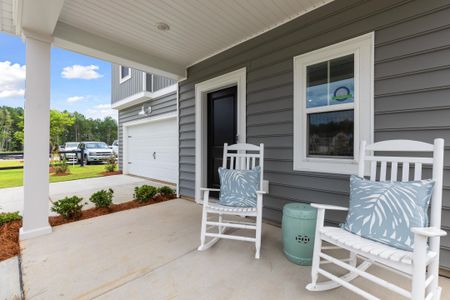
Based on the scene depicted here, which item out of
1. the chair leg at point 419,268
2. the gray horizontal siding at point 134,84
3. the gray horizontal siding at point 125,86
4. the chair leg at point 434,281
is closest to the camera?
the chair leg at point 419,268

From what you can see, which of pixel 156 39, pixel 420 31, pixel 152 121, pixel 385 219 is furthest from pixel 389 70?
pixel 152 121

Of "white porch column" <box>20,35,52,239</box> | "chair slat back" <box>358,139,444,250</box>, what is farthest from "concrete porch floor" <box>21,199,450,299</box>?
"chair slat back" <box>358,139,444,250</box>

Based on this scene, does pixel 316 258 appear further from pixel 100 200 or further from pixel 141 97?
pixel 141 97

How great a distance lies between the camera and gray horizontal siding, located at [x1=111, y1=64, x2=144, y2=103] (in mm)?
6903

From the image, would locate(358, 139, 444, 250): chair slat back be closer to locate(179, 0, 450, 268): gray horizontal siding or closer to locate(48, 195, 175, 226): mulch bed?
locate(179, 0, 450, 268): gray horizontal siding

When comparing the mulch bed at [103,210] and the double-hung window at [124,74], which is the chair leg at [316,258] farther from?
the double-hung window at [124,74]

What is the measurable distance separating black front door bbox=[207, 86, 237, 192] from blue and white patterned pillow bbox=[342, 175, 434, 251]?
7.70 ft

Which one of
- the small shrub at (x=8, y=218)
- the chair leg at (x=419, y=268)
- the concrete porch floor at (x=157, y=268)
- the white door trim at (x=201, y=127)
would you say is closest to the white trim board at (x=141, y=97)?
the white door trim at (x=201, y=127)

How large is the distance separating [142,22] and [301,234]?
3.10 m

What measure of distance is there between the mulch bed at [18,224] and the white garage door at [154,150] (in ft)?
5.94

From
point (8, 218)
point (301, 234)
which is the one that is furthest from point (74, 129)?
point (301, 234)

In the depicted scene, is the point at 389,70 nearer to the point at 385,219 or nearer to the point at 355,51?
the point at 355,51

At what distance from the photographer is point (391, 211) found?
4.86 feet

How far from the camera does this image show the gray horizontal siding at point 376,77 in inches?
72.7
